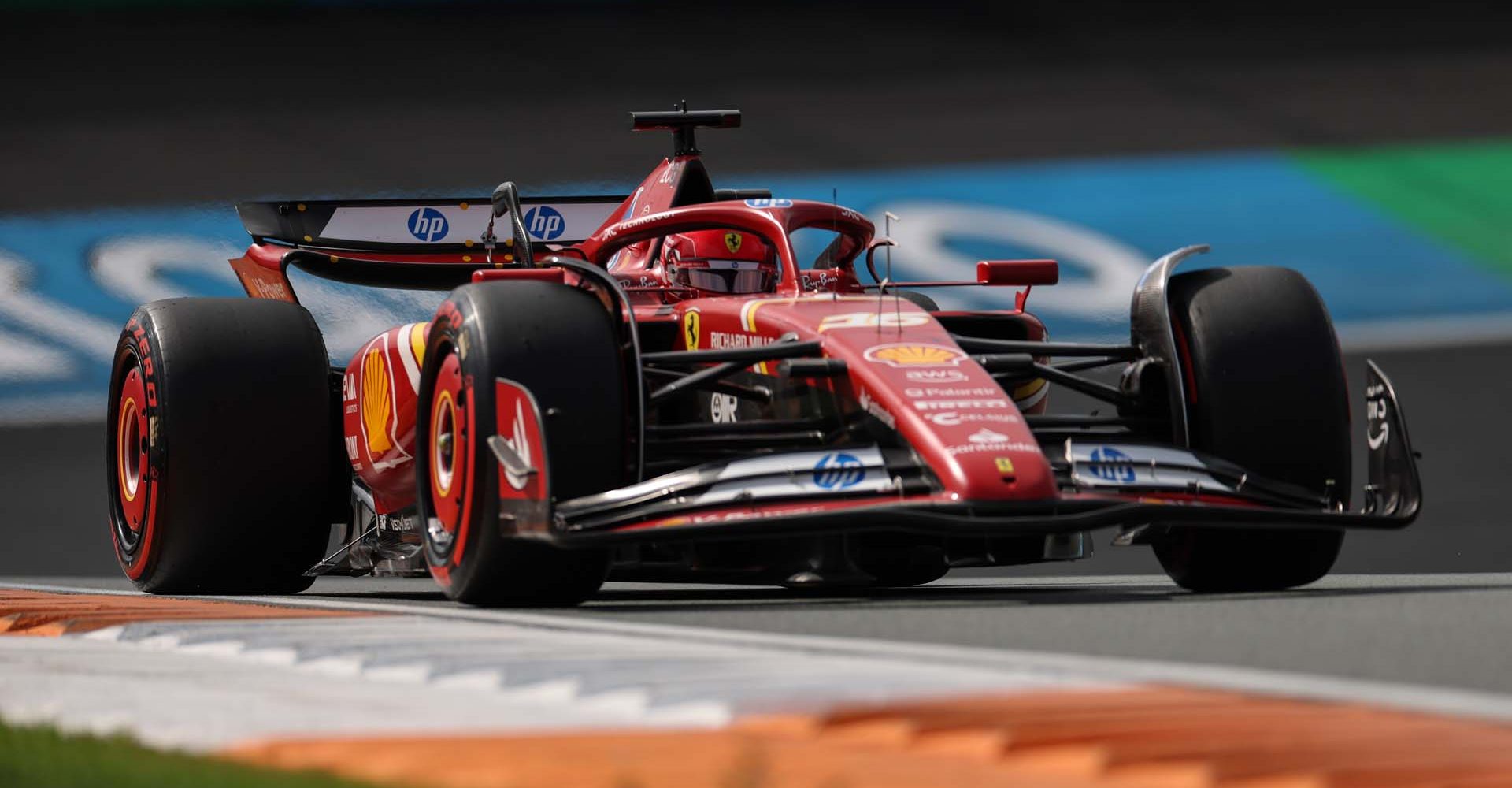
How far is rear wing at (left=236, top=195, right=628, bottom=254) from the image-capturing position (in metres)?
10.4

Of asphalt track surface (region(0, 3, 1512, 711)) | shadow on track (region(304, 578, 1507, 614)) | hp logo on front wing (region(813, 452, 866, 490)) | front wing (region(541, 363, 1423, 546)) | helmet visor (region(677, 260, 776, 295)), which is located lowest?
shadow on track (region(304, 578, 1507, 614))

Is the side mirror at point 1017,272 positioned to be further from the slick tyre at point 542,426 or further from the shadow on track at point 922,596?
the slick tyre at point 542,426

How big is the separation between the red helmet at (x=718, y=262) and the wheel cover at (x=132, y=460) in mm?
2206

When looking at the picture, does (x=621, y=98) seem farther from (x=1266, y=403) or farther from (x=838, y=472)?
(x=838, y=472)

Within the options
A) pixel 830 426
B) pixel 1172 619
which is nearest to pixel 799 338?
pixel 830 426

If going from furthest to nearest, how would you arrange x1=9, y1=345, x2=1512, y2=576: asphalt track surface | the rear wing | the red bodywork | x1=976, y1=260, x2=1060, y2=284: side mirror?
x1=9, y1=345, x2=1512, y2=576: asphalt track surface < the rear wing < x1=976, y1=260, x2=1060, y2=284: side mirror < the red bodywork

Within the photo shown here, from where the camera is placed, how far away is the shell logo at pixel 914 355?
683 centimetres

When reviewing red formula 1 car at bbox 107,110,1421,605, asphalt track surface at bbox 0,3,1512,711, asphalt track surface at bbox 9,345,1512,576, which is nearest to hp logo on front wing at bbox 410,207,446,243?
red formula 1 car at bbox 107,110,1421,605

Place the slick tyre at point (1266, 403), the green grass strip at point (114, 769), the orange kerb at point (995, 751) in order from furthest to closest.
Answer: the slick tyre at point (1266, 403)
the green grass strip at point (114, 769)
the orange kerb at point (995, 751)

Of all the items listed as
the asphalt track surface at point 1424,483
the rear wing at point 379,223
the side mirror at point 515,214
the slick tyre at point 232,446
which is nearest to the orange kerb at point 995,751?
the side mirror at point 515,214

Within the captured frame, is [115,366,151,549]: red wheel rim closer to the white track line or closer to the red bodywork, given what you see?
the red bodywork

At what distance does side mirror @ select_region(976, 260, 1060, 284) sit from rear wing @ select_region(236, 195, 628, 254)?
9.44 feet

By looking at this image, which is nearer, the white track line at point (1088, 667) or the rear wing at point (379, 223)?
the white track line at point (1088, 667)

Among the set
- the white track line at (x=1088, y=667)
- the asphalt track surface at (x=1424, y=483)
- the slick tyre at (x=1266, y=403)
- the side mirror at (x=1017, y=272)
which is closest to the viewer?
the white track line at (x=1088, y=667)
